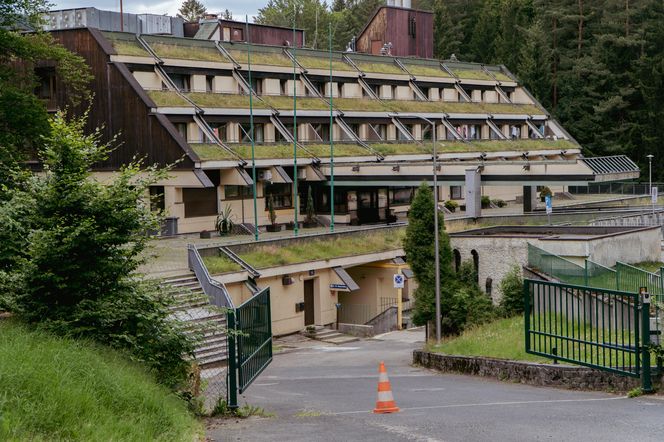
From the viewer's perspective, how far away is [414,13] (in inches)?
3428

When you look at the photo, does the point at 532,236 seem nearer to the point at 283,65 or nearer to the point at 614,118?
the point at 283,65

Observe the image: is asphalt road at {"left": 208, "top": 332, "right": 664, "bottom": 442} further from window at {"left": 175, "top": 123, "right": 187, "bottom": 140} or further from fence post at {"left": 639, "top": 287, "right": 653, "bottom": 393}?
window at {"left": 175, "top": 123, "right": 187, "bottom": 140}

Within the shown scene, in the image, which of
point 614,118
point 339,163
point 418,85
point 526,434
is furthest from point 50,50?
point 614,118

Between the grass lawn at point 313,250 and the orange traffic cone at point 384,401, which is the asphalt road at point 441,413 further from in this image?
the grass lawn at point 313,250

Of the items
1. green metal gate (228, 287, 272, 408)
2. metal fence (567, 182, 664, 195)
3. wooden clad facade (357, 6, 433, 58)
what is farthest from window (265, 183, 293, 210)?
green metal gate (228, 287, 272, 408)

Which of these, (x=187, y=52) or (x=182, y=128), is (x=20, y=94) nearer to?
(x=182, y=128)

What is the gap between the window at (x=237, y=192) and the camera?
54.9 metres

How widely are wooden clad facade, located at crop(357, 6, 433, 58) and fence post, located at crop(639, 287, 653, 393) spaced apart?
6692cm

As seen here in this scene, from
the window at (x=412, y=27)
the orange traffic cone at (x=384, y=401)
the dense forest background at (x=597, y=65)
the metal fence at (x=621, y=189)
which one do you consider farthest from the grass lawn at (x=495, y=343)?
the dense forest background at (x=597, y=65)

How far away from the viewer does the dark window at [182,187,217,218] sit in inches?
2071

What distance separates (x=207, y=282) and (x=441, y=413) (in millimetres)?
22411

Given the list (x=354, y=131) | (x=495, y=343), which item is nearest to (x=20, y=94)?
(x=495, y=343)

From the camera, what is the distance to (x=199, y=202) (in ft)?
175

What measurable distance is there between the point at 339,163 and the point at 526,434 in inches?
1889
